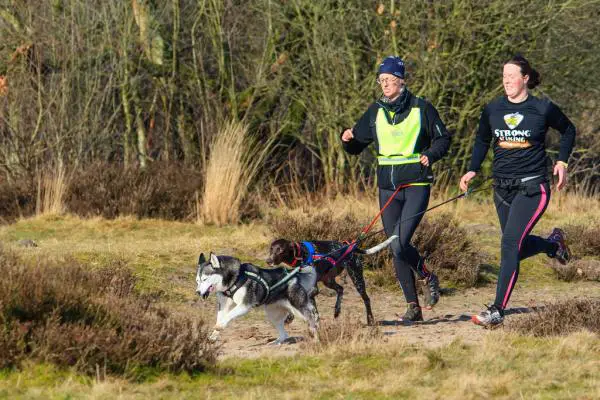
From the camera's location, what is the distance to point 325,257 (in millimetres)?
9680

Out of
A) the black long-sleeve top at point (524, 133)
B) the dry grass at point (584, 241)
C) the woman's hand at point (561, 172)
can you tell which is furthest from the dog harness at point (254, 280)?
the dry grass at point (584, 241)

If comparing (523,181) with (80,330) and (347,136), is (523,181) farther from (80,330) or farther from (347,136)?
(80,330)

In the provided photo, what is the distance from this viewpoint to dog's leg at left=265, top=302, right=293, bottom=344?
9289 mm

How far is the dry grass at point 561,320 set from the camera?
895 cm

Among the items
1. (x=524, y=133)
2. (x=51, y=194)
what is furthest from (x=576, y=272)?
(x=51, y=194)

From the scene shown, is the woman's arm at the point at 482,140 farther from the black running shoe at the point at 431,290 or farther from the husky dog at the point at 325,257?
the black running shoe at the point at 431,290

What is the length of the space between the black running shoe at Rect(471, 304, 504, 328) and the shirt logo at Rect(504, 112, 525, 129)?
4.76ft

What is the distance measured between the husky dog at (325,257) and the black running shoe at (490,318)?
39.7 inches

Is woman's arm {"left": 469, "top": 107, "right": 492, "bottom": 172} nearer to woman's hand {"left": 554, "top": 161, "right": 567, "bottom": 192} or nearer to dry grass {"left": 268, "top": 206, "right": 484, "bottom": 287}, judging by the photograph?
woman's hand {"left": 554, "top": 161, "right": 567, "bottom": 192}

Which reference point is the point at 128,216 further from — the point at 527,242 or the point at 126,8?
the point at 527,242

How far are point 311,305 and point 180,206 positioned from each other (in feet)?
28.0

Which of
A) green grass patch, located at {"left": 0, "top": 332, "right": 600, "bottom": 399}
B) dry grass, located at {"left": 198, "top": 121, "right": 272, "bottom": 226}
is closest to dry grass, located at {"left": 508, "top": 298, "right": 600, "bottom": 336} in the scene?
green grass patch, located at {"left": 0, "top": 332, "right": 600, "bottom": 399}

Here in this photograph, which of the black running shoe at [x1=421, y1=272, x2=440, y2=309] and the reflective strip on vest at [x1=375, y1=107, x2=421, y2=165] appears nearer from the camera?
the reflective strip on vest at [x1=375, y1=107, x2=421, y2=165]

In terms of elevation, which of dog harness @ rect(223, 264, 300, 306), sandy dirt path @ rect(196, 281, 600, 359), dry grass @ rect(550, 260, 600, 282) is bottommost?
dry grass @ rect(550, 260, 600, 282)
